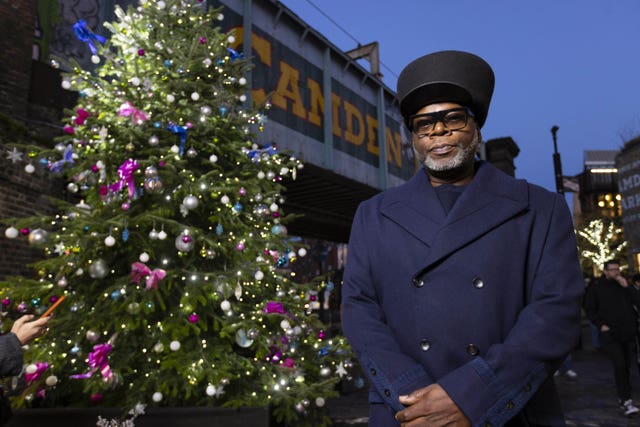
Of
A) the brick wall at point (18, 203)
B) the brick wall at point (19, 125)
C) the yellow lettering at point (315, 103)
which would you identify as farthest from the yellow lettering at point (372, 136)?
the brick wall at point (18, 203)

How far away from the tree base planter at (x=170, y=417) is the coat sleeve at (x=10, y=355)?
7.56 feet

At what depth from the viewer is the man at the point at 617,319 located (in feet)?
22.9

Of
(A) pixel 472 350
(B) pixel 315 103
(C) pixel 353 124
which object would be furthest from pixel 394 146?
(A) pixel 472 350

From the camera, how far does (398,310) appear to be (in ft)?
5.91

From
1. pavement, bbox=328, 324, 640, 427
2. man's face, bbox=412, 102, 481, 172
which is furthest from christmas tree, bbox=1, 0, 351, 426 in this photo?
man's face, bbox=412, 102, 481, 172

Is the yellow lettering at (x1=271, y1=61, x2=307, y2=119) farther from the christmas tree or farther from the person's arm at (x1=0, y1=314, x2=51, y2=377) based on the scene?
the person's arm at (x1=0, y1=314, x2=51, y2=377)

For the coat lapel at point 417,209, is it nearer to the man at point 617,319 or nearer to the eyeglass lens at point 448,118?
the eyeglass lens at point 448,118

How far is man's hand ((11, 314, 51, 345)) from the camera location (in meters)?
2.64

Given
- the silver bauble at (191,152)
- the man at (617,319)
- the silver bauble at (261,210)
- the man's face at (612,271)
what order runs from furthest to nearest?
the man's face at (612,271) → the man at (617,319) → the silver bauble at (261,210) → the silver bauble at (191,152)

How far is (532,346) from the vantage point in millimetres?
1533

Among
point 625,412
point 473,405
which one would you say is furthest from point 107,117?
point 625,412

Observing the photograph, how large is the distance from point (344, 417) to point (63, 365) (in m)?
3.86

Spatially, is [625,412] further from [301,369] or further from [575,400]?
[301,369]

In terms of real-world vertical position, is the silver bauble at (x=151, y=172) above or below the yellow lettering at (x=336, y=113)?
below
